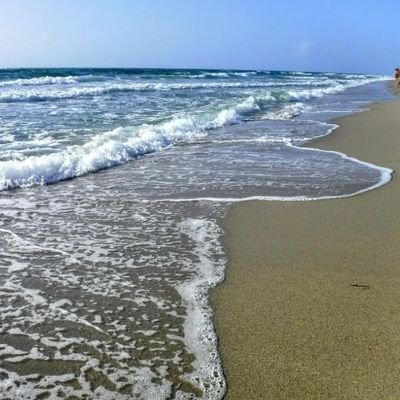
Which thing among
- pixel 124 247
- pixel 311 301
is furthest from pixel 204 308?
pixel 124 247

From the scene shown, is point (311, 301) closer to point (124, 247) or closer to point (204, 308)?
point (204, 308)

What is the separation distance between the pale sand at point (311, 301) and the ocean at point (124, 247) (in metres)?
0.18

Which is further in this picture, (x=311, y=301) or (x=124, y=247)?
(x=124, y=247)

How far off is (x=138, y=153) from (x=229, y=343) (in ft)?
23.5

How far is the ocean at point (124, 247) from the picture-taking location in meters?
2.68

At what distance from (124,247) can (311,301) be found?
1815mm

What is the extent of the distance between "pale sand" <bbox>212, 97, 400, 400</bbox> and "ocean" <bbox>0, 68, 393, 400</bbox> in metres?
0.18

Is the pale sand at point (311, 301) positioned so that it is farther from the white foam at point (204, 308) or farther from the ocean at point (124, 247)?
the ocean at point (124, 247)

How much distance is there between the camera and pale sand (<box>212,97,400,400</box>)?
100 inches

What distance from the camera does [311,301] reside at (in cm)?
339

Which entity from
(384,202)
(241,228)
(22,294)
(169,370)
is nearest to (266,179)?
(384,202)

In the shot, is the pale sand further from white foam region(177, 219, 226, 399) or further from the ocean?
Result: the ocean

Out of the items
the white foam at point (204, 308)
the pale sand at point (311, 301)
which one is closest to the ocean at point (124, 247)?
the white foam at point (204, 308)

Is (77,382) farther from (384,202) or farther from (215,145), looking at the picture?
(215,145)
